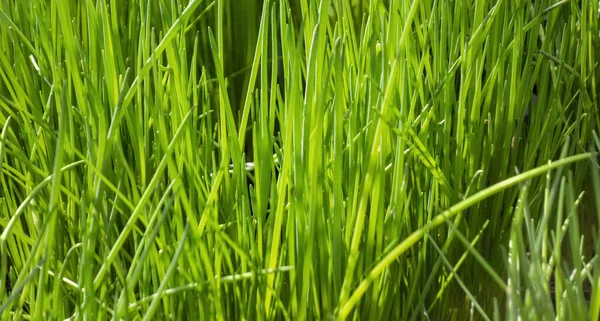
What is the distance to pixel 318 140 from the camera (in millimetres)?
587

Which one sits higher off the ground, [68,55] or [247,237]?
[68,55]

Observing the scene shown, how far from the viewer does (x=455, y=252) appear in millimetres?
776

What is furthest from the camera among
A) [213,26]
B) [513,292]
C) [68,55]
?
[213,26]

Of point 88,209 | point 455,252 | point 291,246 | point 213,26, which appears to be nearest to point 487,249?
point 455,252

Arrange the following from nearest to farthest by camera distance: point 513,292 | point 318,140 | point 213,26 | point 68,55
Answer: point 513,292 < point 318,140 < point 68,55 < point 213,26

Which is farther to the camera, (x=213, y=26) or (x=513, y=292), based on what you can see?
(x=213, y=26)

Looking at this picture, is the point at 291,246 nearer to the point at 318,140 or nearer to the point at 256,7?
the point at 318,140

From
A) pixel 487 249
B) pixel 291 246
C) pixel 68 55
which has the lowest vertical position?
pixel 487 249

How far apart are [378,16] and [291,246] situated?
320 millimetres

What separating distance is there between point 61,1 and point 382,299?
43 cm

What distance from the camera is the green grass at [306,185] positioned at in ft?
1.86

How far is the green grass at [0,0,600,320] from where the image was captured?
0.57 metres

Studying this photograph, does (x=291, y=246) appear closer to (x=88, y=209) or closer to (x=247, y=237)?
(x=247, y=237)

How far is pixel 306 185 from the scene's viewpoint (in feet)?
1.99
